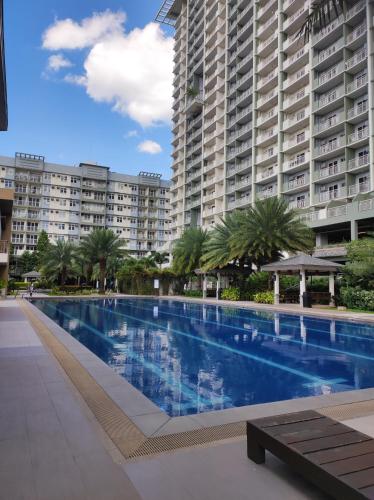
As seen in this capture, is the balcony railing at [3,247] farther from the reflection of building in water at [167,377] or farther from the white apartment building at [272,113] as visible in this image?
the white apartment building at [272,113]

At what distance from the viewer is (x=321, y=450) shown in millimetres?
2863

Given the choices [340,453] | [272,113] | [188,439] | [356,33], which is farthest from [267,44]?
[340,453]

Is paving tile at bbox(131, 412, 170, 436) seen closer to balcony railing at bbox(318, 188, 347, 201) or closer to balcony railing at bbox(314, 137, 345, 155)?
balcony railing at bbox(318, 188, 347, 201)

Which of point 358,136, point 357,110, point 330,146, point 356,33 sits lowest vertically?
point 358,136

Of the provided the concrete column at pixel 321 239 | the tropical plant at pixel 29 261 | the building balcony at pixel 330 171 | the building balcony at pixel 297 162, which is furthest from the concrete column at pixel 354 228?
the tropical plant at pixel 29 261

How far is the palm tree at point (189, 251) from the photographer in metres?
38.5

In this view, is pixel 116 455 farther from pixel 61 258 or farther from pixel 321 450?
pixel 61 258

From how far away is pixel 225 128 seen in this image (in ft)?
178

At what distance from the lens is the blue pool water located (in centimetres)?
711

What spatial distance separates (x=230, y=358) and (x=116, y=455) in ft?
22.4

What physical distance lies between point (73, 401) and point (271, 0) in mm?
52743

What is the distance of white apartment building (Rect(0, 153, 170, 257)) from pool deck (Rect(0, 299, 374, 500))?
6489cm

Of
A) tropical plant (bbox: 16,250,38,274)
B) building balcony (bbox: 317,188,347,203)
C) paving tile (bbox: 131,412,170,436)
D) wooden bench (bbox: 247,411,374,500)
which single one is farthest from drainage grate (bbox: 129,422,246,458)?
tropical plant (bbox: 16,250,38,274)

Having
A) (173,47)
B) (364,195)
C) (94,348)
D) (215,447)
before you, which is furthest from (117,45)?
(173,47)
